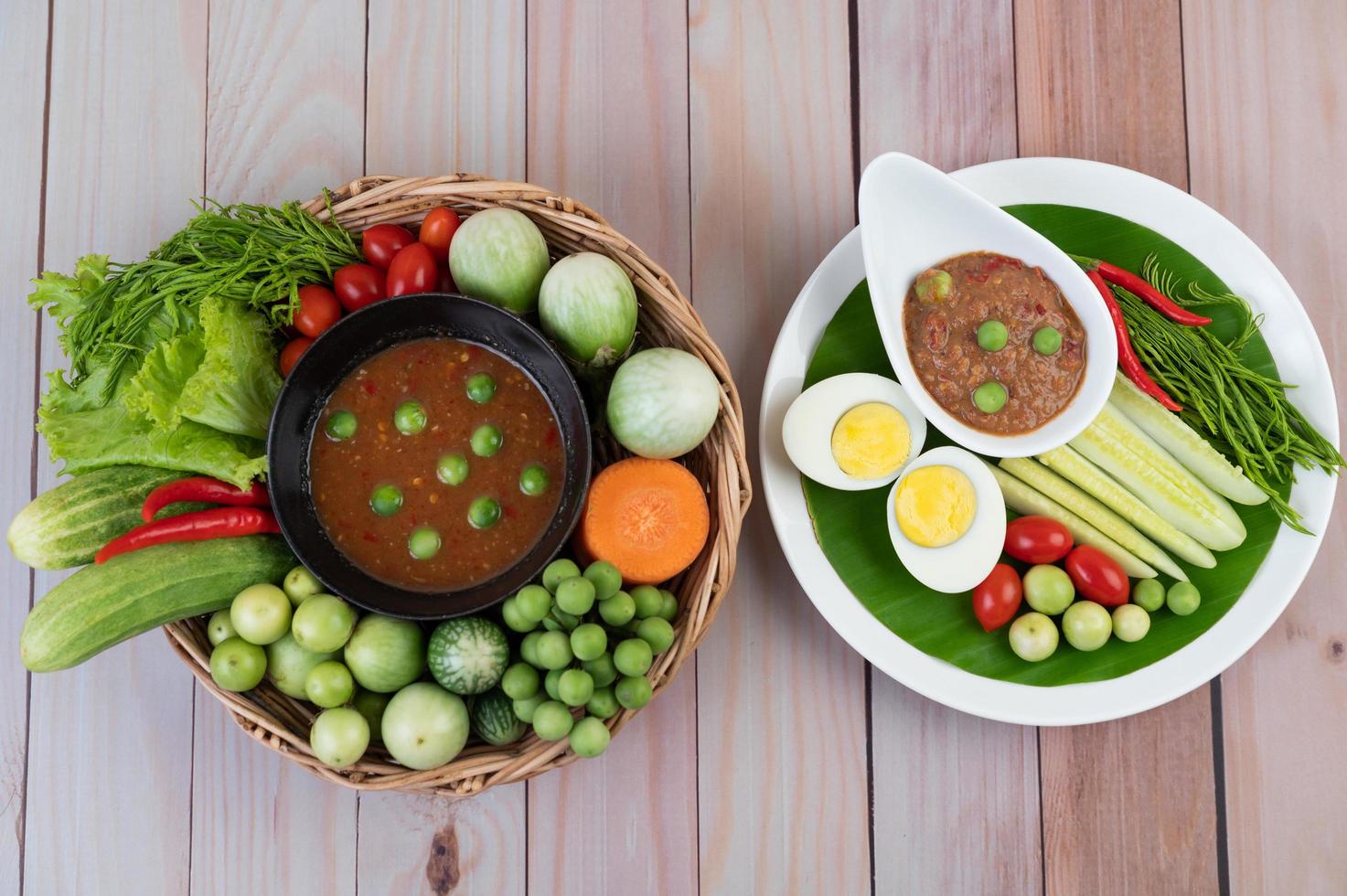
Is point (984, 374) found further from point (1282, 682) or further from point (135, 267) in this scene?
point (135, 267)

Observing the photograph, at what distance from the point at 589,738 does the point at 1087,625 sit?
0.84 meters

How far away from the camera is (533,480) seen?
4.74 feet

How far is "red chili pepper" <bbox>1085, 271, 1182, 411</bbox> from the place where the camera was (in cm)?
159

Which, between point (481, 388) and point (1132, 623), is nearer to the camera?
point (481, 388)

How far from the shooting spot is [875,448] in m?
1.51

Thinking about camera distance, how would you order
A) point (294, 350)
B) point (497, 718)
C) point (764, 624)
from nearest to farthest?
1. point (497, 718)
2. point (294, 350)
3. point (764, 624)

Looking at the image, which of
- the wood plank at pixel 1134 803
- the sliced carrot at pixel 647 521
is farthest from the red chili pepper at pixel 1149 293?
the sliced carrot at pixel 647 521

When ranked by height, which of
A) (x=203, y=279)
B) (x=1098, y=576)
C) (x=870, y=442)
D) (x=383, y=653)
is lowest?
(x=383, y=653)

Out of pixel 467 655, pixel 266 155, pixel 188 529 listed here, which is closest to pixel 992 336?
pixel 467 655

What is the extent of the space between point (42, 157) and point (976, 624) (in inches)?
75.2

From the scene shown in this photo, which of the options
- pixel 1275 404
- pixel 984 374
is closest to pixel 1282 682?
pixel 1275 404

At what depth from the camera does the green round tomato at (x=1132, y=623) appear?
157 centimetres

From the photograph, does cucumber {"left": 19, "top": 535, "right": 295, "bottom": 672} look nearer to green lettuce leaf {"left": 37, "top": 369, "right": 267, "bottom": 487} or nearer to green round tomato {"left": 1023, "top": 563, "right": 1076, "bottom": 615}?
green lettuce leaf {"left": 37, "top": 369, "right": 267, "bottom": 487}

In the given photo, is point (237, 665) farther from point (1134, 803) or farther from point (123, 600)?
point (1134, 803)
